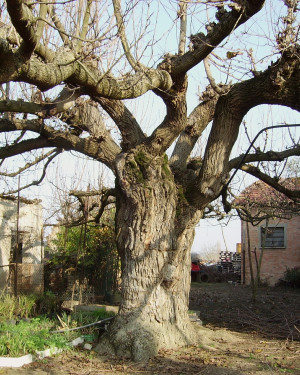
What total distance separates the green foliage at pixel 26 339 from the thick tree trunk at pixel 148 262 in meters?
0.66

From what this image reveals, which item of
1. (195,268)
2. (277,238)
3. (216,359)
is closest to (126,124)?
(216,359)

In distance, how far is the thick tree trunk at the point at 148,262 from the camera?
21.7 feet

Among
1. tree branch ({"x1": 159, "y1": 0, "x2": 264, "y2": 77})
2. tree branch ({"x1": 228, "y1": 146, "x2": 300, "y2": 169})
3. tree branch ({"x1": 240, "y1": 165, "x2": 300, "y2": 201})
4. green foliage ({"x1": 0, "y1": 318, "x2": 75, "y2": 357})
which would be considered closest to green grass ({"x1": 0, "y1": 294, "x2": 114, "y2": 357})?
green foliage ({"x1": 0, "y1": 318, "x2": 75, "y2": 357})

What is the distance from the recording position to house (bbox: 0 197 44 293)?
441 inches

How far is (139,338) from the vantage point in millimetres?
6449

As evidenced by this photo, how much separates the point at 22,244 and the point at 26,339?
636 centimetres

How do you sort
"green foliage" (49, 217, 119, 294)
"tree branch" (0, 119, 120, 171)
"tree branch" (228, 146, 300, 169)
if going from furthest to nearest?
"green foliage" (49, 217, 119, 294), "tree branch" (228, 146, 300, 169), "tree branch" (0, 119, 120, 171)

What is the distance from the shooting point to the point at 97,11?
22.9ft

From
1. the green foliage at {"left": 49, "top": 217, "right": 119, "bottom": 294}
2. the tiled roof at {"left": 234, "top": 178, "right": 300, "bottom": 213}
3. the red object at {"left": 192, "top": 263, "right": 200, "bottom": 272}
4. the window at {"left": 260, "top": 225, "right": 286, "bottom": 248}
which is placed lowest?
the red object at {"left": 192, "top": 263, "right": 200, "bottom": 272}

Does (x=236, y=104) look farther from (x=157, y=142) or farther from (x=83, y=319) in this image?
(x=83, y=319)

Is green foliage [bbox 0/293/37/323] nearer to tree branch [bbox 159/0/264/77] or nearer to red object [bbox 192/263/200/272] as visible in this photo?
tree branch [bbox 159/0/264/77]

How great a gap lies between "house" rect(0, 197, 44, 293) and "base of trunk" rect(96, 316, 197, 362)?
183 inches

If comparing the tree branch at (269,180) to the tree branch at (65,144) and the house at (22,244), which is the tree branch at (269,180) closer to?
the tree branch at (65,144)

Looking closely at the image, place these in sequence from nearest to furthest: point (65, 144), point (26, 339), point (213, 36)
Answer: point (213, 36) < point (26, 339) < point (65, 144)
